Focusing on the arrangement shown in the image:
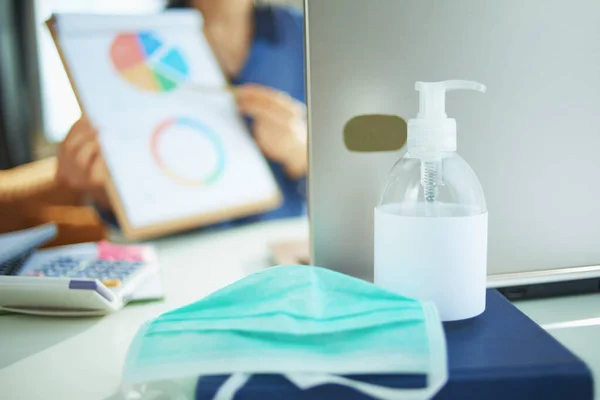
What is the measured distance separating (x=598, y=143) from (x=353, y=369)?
305 millimetres

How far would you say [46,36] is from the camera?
656mm

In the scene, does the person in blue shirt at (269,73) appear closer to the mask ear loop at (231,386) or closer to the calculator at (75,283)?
the calculator at (75,283)

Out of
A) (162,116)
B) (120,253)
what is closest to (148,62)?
(162,116)

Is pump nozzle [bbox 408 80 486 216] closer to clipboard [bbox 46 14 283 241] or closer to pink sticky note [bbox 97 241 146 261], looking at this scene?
pink sticky note [bbox 97 241 146 261]

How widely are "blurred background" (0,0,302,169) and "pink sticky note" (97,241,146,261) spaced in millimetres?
231

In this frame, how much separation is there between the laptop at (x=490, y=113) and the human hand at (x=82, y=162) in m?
0.38

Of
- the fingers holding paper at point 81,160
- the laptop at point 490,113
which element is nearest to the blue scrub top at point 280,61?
the fingers holding paper at point 81,160

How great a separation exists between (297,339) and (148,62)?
55 centimetres

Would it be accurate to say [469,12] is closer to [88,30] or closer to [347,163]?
[347,163]

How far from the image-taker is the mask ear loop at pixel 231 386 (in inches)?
8.9

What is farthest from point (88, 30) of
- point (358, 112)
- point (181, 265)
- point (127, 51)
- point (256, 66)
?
point (358, 112)

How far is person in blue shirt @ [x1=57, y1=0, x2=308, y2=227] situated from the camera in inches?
29.7

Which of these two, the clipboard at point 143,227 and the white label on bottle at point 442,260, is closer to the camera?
the white label on bottle at point 442,260

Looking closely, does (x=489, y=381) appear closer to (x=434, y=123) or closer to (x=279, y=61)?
(x=434, y=123)
